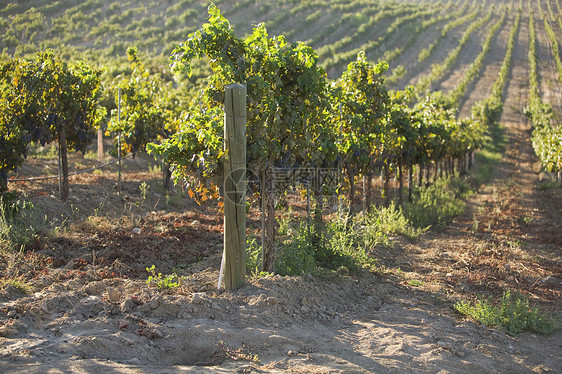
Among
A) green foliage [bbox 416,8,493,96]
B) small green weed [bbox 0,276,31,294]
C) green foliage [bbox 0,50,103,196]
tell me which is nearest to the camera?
small green weed [bbox 0,276,31,294]

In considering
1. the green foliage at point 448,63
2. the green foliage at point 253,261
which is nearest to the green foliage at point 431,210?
the green foliage at point 253,261

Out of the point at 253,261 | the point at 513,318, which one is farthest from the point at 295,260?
the point at 513,318

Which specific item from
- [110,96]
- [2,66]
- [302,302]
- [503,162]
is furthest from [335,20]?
[302,302]

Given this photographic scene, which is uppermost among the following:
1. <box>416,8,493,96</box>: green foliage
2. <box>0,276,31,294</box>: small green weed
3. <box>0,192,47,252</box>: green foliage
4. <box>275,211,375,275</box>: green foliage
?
<box>416,8,493,96</box>: green foliage

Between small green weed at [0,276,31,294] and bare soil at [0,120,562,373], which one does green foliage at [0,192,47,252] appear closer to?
bare soil at [0,120,562,373]

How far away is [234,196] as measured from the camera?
5.33 m

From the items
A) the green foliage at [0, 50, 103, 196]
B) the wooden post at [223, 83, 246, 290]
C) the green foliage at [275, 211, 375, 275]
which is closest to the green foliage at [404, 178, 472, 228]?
the green foliage at [275, 211, 375, 275]

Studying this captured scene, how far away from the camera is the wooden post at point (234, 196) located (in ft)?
17.0

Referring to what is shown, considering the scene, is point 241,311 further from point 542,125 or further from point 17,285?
point 542,125

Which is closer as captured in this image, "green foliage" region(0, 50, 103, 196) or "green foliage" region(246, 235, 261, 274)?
"green foliage" region(246, 235, 261, 274)

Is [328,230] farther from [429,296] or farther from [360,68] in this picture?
[360,68]

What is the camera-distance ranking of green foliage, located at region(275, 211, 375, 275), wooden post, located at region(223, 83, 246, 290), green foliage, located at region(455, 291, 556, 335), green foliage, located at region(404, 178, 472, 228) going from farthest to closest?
green foliage, located at region(404, 178, 472, 228)
green foliage, located at region(275, 211, 375, 275)
green foliage, located at region(455, 291, 556, 335)
wooden post, located at region(223, 83, 246, 290)

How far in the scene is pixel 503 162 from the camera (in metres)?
31.3

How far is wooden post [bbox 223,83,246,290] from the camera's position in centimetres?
520
